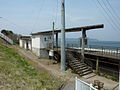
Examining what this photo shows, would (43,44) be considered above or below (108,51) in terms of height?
above

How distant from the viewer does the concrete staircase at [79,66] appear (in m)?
15.2

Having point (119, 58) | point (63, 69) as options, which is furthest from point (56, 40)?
point (119, 58)

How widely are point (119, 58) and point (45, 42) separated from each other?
13.2 metres

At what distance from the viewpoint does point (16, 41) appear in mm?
47250

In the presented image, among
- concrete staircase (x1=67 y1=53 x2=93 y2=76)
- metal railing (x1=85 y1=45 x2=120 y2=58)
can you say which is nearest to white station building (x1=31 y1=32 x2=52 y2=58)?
concrete staircase (x1=67 y1=53 x2=93 y2=76)

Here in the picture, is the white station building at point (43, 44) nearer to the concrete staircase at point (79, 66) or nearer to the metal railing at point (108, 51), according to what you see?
the concrete staircase at point (79, 66)

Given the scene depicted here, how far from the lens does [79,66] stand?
16.1 m

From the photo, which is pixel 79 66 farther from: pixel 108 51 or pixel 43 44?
pixel 43 44

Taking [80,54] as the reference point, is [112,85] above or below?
below

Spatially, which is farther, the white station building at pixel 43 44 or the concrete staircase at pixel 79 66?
the white station building at pixel 43 44

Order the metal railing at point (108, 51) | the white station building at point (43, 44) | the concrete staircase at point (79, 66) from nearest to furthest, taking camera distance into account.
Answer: the metal railing at point (108, 51)
the concrete staircase at point (79, 66)
the white station building at point (43, 44)

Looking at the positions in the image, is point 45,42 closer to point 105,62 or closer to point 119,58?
point 105,62

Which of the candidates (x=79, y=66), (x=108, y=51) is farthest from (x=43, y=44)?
(x=108, y=51)

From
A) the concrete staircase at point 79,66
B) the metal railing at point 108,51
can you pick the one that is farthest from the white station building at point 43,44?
the metal railing at point 108,51
